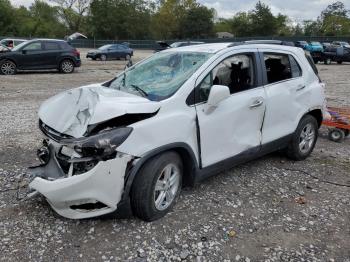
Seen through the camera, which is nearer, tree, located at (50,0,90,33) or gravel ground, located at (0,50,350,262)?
gravel ground, located at (0,50,350,262)

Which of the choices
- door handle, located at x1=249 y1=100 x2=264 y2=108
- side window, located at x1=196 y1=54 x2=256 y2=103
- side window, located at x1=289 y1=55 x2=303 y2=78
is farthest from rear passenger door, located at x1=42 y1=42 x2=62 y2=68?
door handle, located at x1=249 y1=100 x2=264 y2=108

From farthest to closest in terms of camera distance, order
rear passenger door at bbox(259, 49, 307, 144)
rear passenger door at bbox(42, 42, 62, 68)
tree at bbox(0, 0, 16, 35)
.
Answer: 1. tree at bbox(0, 0, 16, 35)
2. rear passenger door at bbox(42, 42, 62, 68)
3. rear passenger door at bbox(259, 49, 307, 144)

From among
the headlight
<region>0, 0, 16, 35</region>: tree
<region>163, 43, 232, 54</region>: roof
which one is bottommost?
the headlight

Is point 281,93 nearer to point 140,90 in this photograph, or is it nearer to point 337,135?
point 140,90

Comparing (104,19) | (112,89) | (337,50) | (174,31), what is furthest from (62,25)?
(112,89)

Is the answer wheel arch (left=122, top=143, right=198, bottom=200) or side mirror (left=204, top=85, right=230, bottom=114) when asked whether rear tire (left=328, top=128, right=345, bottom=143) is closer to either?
side mirror (left=204, top=85, right=230, bottom=114)

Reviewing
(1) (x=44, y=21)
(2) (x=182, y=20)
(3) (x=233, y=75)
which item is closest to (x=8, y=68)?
(3) (x=233, y=75)

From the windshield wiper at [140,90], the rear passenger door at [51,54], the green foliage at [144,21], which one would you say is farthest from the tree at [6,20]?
the windshield wiper at [140,90]

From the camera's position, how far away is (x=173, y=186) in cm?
400

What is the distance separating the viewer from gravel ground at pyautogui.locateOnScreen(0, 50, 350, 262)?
3434 mm

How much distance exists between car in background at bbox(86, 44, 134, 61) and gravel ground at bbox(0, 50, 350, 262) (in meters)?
26.9

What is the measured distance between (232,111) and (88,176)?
182 cm

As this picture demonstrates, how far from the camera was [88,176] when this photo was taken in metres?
3.28

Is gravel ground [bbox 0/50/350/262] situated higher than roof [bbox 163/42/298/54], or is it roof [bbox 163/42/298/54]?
roof [bbox 163/42/298/54]
